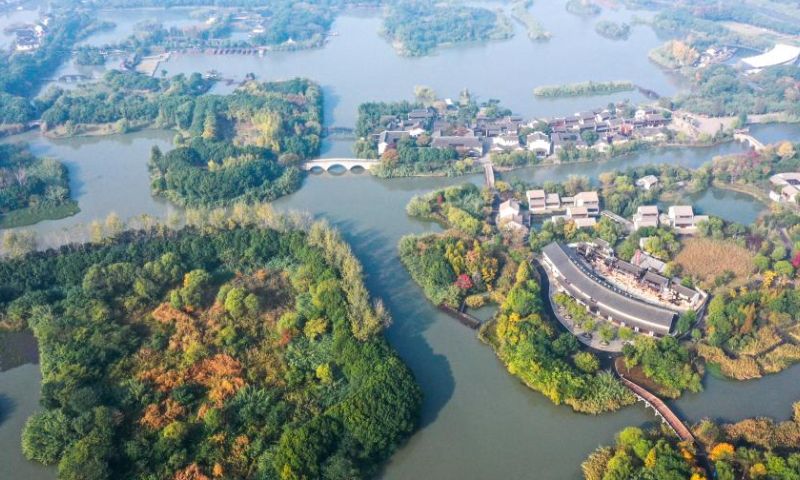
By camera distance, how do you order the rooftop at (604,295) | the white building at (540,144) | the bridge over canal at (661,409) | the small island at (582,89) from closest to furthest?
the bridge over canal at (661,409) → the rooftop at (604,295) → the white building at (540,144) → the small island at (582,89)

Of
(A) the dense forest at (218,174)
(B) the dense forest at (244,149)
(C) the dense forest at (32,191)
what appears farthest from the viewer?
(B) the dense forest at (244,149)

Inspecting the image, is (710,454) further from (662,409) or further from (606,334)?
(606,334)

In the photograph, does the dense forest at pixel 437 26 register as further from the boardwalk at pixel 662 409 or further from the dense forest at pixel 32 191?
the boardwalk at pixel 662 409

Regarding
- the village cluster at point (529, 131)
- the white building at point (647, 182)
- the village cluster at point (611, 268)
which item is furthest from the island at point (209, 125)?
the white building at point (647, 182)

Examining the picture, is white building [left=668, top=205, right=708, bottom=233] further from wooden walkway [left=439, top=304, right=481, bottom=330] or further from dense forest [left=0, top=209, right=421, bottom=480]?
dense forest [left=0, top=209, right=421, bottom=480]

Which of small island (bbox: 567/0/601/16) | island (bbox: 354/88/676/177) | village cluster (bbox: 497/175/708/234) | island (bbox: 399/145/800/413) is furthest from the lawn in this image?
small island (bbox: 567/0/601/16)

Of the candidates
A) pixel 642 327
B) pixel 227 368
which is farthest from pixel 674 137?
pixel 227 368

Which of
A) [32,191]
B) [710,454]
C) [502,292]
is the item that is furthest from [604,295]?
[32,191]
